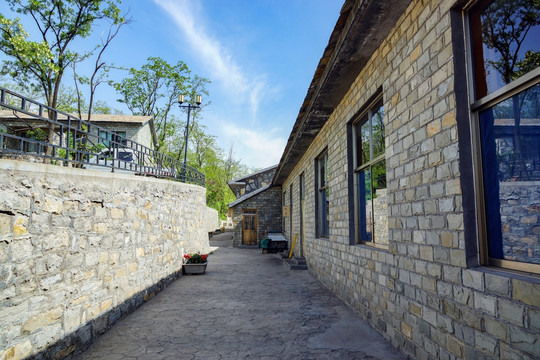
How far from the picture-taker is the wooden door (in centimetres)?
1800

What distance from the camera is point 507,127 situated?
2135 millimetres

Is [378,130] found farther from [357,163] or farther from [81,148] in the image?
[81,148]

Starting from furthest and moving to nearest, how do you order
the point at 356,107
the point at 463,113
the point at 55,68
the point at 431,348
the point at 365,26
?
1. the point at 55,68
2. the point at 356,107
3. the point at 365,26
4. the point at 431,348
5. the point at 463,113

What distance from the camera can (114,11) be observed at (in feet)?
45.6

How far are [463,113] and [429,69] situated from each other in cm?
64

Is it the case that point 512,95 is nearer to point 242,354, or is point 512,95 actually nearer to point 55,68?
point 242,354

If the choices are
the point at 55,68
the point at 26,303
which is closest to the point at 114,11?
the point at 55,68

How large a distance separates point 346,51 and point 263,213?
14.6 m

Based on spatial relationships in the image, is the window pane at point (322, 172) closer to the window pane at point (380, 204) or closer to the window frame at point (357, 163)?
the window frame at point (357, 163)

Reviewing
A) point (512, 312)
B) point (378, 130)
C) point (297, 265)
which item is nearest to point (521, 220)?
point (512, 312)

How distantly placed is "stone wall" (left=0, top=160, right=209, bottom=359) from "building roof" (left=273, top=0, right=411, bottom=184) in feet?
11.9

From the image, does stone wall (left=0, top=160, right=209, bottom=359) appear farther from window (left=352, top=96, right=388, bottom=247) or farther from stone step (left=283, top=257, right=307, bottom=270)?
stone step (left=283, top=257, right=307, bottom=270)

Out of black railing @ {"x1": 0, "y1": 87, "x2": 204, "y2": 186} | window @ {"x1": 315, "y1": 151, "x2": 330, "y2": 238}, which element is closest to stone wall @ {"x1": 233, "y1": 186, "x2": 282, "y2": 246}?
black railing @ {"x1": 0, "y1": 87, "x2": 204, "y2": 186}

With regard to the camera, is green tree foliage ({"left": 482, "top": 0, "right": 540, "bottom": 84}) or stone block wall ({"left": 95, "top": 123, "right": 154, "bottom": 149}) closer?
green tree foliage ({"left": 482, "top": 0, "right": 540, "bottom": 84})
